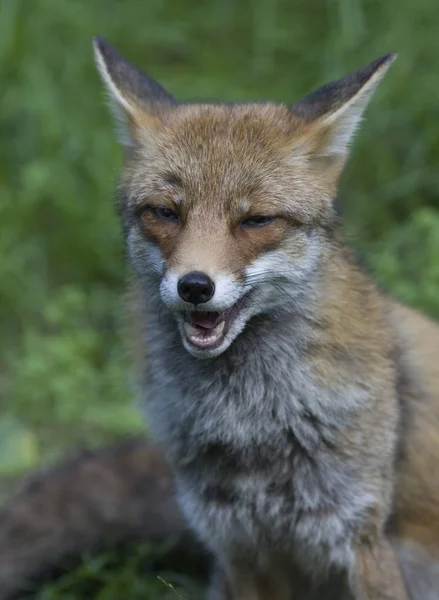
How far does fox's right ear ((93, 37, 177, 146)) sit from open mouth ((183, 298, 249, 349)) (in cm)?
75

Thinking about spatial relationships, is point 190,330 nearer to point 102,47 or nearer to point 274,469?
point 274,469

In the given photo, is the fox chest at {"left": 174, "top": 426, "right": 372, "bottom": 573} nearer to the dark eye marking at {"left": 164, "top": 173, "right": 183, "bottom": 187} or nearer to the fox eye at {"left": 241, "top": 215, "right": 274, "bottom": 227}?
the fox eye at {"left": 241, "top": 215, "right": 274, "bottom": 227}

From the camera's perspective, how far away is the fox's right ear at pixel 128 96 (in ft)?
12.9

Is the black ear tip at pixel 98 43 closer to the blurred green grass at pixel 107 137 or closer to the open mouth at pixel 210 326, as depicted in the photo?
the open mouth at pixel 210 326

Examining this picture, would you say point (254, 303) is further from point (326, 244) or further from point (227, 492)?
point (227, 492)

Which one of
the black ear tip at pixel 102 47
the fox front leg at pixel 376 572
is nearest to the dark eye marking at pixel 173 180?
the black ear tip at pixel 102 47

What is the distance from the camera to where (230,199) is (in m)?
3.58

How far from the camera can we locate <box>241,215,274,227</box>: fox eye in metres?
3.58

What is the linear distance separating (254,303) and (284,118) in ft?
2.27

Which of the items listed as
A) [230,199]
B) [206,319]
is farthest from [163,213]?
[206,319]

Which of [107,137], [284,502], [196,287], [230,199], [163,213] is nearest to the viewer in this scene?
[196,287]

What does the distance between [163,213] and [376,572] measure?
1.51m

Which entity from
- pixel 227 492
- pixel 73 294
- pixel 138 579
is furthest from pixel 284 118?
pixel 73 294

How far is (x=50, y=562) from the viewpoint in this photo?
476cm
